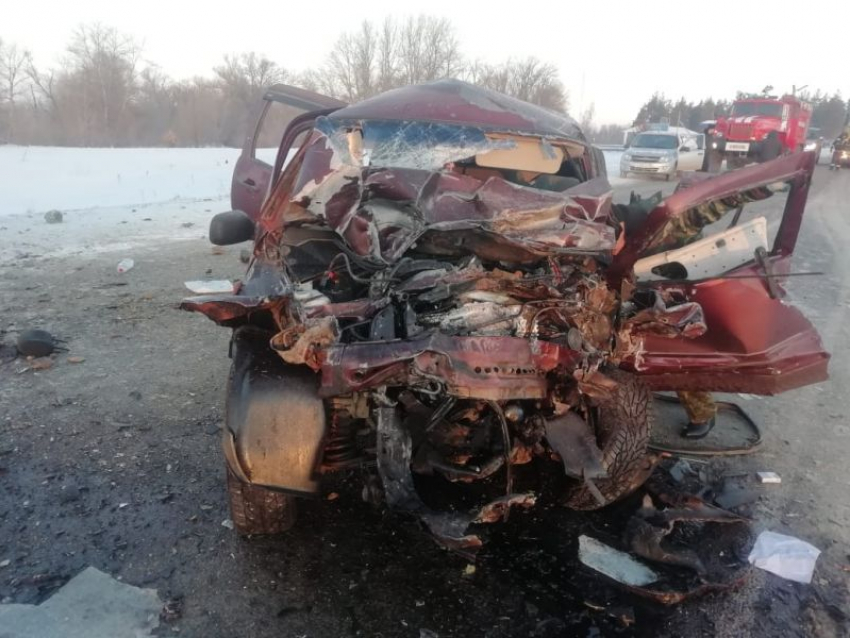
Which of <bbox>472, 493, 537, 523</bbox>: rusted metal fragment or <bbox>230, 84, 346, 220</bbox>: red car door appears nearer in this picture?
<bbox>472, 493, 537, 523</bbox>: rusted metal fragment

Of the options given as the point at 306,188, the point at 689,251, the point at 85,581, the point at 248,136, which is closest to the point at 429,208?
the point at 306,188

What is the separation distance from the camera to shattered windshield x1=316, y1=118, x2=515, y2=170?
3287mm

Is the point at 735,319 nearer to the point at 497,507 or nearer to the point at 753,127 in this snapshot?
the point at 497,507

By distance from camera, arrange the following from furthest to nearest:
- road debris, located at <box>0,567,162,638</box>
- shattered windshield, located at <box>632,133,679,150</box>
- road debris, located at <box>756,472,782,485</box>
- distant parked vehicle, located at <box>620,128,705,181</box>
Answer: shattered windshield, located at <box>632,133,679,150</box>, distant parked vehicle, located at <box>620,128,705,181</box>, road debris, located at <box>756,472,782,485</box>, road debris, located at <box>0,567,162,638</box>

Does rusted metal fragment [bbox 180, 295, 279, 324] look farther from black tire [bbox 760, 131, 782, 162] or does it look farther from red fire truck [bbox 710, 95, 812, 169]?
red fire truck [bbox 710, 95, 812, 169]

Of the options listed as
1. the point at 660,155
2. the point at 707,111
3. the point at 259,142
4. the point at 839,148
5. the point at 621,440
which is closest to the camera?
the point at 621,440

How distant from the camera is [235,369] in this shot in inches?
94.3

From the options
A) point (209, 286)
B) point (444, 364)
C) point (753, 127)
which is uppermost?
point (753, 127)

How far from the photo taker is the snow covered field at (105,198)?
8425 mm

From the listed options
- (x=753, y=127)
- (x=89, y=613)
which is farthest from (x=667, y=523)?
(x=753, y=127)

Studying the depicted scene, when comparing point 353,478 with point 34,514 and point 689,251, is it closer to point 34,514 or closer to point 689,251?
point 34,514

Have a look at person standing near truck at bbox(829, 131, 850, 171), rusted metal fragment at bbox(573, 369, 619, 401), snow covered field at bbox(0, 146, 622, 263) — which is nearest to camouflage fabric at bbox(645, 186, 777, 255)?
rusted metal fragment at bbox(573, 369, 619, 401)

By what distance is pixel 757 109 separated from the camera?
21.4 m

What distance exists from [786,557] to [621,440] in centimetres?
80
